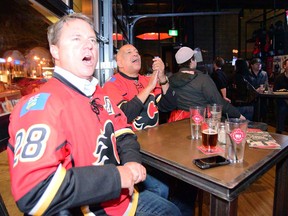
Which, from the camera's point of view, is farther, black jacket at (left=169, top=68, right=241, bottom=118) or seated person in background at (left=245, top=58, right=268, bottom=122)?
seated person in background at (left=245, top=58, right=268, bottom=122)

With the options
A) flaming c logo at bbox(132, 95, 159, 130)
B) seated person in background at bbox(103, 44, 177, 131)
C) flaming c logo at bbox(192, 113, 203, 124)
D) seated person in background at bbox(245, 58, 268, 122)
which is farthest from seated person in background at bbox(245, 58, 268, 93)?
flaming c logo at bbox(192, 113, 203, 124)

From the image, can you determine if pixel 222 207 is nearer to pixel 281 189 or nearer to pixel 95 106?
pixel 95 106

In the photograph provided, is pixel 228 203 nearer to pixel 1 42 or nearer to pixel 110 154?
pixel 110 154

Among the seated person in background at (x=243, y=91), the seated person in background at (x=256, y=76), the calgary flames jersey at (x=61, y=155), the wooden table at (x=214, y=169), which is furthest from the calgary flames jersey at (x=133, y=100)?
the seated person in background at (x=256, y=76)

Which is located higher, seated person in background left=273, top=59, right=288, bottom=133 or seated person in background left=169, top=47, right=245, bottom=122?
seated person in background left=169, top=47, right=245, bottom=122

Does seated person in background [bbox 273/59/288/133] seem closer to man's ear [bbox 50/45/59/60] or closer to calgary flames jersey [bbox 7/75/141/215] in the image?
calgary flames jersey [bbox 7/75/141/215]

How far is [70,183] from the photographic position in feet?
2.58

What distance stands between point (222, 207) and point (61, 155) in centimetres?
67

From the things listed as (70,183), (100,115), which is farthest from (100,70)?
(70,183)

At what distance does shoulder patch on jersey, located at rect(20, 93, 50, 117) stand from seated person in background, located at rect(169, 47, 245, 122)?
1790mm

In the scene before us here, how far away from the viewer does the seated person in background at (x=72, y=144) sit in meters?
0.75

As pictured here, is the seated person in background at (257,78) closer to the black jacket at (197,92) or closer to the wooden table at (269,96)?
the wooden table at (269,96)

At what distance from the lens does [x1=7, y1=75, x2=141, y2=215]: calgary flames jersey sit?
75 centimetres

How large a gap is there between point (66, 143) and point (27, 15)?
102 cm
